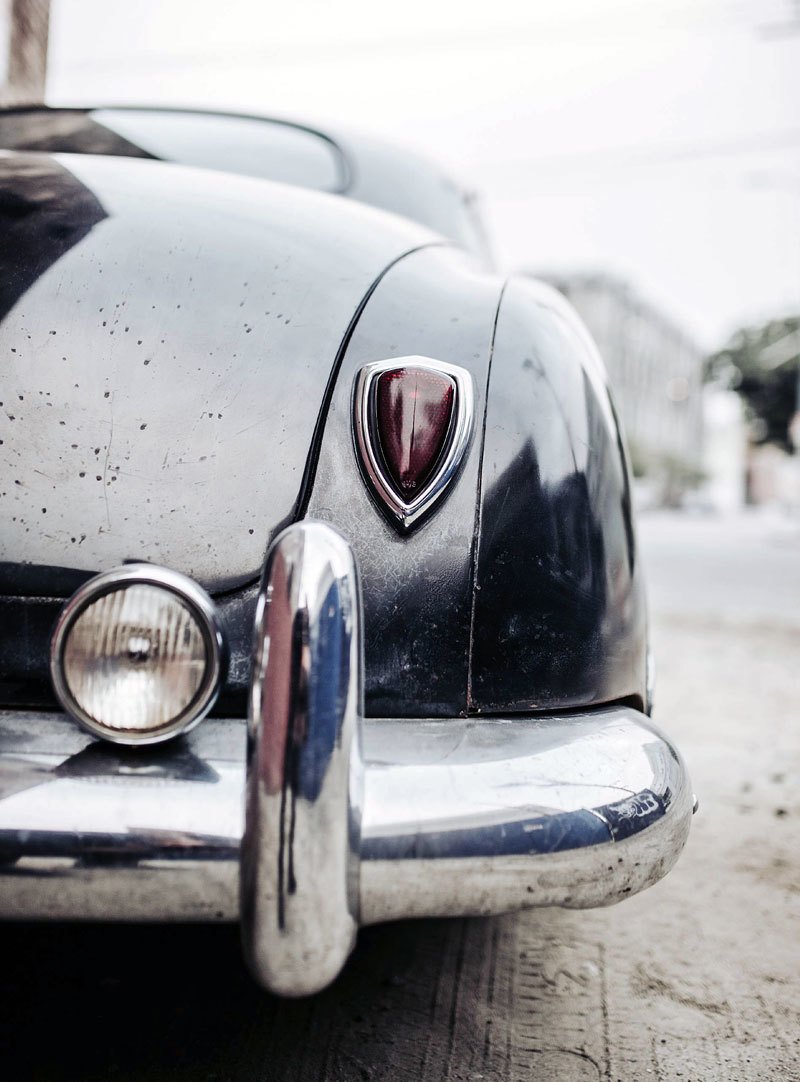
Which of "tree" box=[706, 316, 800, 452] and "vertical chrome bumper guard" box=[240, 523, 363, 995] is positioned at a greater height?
"vertical chrome bumper guard" box=[240, 523, 363, 995]

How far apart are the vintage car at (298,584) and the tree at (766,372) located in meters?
38.5

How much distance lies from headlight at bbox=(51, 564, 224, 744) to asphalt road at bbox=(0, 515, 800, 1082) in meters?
0.64

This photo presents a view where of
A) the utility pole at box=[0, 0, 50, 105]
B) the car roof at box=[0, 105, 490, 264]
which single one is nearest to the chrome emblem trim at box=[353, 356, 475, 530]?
the car roof at box=[0, 105, 490, 264]

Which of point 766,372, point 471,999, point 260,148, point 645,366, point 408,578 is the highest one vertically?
point 260,148

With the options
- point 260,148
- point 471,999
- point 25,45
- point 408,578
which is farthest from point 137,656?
point 25,45

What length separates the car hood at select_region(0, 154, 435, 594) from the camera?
1112 mm

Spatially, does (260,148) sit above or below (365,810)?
above

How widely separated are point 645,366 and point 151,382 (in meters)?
58.6

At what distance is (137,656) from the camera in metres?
0.97

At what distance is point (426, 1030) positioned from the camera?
1.40 meters

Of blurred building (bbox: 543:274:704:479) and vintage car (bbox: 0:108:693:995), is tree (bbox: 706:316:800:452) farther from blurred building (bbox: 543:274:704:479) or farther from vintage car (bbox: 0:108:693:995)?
vintage car (bbox: 0:108:693:995)

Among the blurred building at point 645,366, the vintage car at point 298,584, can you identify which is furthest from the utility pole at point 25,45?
the blurred building at point 645,366

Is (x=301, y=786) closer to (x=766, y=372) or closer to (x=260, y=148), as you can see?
(x=260, y=148)

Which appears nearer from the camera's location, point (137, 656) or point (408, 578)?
point (137, 656)
